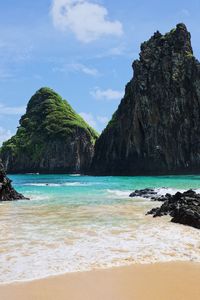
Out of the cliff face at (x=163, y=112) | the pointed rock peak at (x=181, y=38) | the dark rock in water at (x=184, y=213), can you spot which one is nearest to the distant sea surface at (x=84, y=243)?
the dark rock in water at (x=184, y=213)

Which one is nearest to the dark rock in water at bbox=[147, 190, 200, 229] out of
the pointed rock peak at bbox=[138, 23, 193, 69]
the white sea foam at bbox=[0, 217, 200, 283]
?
the white sea foam at bbox=[0, 217, 200, 283]

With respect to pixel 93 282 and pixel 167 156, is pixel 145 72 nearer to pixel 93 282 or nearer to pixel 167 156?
pixel 167 156

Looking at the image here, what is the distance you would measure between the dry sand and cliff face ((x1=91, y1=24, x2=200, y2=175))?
118326 millimetres

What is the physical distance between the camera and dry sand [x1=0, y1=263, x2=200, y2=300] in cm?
873

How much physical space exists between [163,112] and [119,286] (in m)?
126

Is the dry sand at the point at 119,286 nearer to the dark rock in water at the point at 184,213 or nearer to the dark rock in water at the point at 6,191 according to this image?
the dark rock in water at the point at 184,213

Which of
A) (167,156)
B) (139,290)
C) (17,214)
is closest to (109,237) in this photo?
(139,290)

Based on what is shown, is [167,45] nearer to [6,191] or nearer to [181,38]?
[181,38]

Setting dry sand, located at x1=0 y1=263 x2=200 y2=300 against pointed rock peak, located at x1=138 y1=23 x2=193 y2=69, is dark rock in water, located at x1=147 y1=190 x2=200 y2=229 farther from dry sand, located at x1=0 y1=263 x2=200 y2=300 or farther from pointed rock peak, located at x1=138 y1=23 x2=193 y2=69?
pointed rock peak, located at x1=138 y1=23 x2=193 y2=69

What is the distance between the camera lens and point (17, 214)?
956 inches

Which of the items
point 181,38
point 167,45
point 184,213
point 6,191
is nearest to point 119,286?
point 184,213

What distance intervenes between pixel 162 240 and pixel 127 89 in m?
128

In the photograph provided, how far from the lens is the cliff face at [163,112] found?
131125 millimetres

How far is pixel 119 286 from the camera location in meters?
9.45
